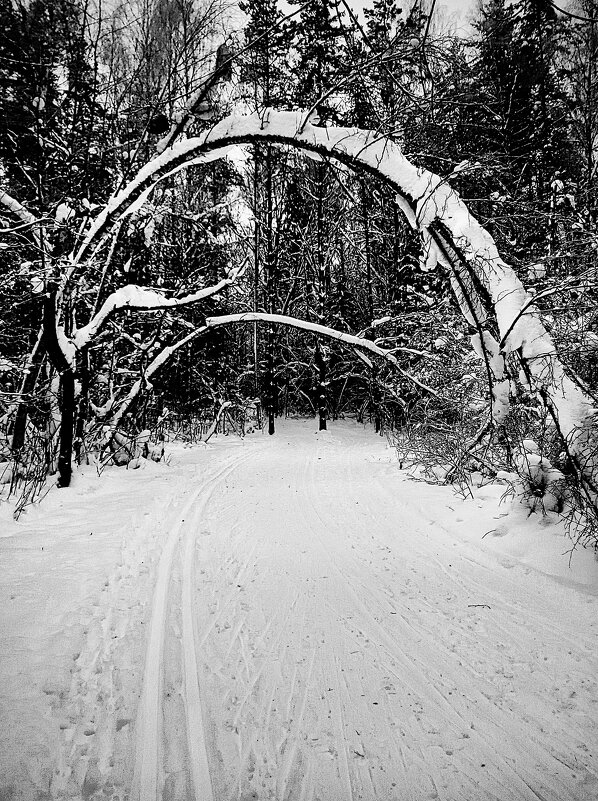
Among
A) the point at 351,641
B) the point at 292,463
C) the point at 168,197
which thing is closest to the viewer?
the point at 351,641

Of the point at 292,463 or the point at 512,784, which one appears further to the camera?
the point at 292,463

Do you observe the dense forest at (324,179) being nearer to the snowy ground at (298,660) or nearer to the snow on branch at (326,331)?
the snow on branch at (326,331)

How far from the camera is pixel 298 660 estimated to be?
2865mm

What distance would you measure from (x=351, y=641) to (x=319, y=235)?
1841 cm

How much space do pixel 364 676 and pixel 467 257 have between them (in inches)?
161

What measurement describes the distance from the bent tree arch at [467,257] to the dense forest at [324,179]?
25 mm

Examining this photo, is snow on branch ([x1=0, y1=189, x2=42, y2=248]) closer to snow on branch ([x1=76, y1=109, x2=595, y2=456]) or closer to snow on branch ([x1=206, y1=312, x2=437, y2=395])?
snow on branch ([x1=76, y1=109, x2=595, y2=456])

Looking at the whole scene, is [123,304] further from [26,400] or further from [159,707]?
[159,707]

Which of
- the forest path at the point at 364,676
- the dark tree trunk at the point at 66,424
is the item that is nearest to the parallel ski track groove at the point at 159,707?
the forest path at the point at 364,676

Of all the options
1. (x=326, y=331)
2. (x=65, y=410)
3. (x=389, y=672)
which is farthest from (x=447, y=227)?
(x=65, y=410)

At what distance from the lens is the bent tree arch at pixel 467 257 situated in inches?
155

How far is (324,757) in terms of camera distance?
211cm

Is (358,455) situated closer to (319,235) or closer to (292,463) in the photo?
(292,463)

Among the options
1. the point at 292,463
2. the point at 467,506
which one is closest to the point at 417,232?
the point at 467,506
